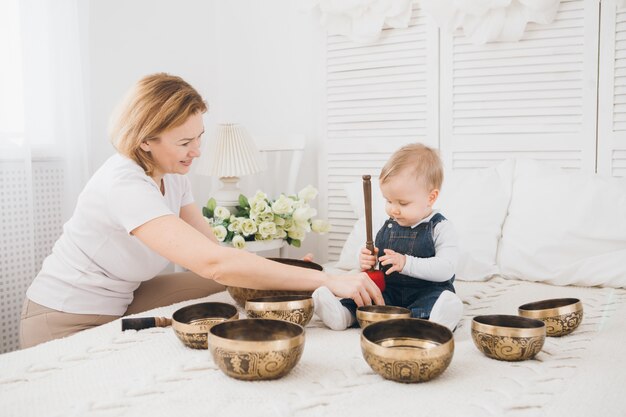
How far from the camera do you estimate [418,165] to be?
1.88m

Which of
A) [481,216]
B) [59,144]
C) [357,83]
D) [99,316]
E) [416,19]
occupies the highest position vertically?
[416,19]

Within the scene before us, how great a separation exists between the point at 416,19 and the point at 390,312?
1.90 m

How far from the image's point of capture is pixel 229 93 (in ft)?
12.0

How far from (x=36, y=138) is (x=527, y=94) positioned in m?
2.10

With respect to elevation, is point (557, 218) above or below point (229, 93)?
below

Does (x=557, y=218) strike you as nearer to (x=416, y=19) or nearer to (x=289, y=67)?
(x=416, y=19)

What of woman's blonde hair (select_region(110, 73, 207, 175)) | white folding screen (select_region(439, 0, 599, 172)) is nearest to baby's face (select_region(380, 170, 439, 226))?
woman's blonde hair (select_region(110, 73, 207, 175))

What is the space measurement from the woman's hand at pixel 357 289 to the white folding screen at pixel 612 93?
151cm

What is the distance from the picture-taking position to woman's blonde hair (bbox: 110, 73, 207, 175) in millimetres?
1827

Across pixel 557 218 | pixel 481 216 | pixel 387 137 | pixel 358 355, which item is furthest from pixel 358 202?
pixel 358 355

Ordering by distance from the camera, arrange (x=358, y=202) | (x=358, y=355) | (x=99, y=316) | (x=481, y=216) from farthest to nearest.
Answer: (x=358, y=202)
(x=481, y=216)
(x=99, y=316)
(x=358, y=355)

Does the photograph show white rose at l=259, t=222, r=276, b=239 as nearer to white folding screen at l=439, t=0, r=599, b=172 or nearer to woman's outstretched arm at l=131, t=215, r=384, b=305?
white folding screen at l=439, t=0, r=599, b=172

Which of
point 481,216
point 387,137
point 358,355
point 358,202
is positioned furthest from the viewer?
point 387,137

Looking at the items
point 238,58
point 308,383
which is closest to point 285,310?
point 308,383
